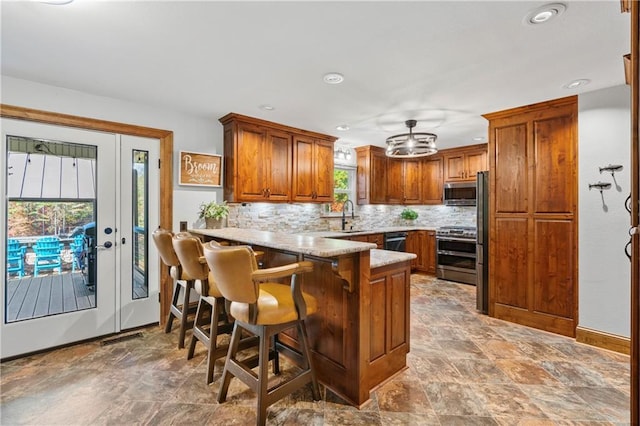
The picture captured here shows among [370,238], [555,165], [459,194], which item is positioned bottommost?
[370,238]

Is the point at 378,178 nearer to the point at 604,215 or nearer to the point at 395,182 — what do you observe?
the point at 395,182

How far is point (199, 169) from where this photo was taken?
3.66 metres

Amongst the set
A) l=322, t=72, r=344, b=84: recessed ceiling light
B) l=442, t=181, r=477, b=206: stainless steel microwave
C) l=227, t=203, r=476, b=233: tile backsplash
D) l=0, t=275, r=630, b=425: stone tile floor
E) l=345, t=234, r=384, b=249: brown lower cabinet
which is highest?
l=322, t=72, r=344, b=84: recessed ceiling light

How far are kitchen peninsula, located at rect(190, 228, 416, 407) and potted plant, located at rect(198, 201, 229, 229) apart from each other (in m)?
1.20

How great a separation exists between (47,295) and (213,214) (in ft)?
5.50

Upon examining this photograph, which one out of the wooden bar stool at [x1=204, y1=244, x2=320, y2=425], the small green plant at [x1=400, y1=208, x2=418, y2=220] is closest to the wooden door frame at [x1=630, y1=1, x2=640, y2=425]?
the wooden bar stool at [x1=204, y1=244, x2=320, y2=425]

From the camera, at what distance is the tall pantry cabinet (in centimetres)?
314

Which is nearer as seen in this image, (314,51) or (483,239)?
(314,51)

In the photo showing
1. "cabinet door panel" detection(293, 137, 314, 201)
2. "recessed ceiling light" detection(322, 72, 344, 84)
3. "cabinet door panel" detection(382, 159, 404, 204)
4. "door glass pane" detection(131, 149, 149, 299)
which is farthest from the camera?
"cabinet door panel" detection(382, 159, 404, 204)

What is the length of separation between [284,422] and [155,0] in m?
2.56

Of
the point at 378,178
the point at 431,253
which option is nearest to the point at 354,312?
the point at 378,178

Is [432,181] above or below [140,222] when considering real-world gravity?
above

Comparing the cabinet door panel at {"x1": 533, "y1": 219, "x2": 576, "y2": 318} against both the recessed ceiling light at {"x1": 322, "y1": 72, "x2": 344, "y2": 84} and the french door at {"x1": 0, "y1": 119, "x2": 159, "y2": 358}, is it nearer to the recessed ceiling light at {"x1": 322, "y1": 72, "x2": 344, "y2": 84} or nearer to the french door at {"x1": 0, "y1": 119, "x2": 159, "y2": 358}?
the recessed ceiling light at {"x1": 322, "y1": 72, "x2": 344, "y2": 84}

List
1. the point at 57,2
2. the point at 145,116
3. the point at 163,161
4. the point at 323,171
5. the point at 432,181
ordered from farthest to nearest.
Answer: the point at 432,181 → the point at 323,171 → the point at 163,161 → the point at 145,116 → the point at 57,2
